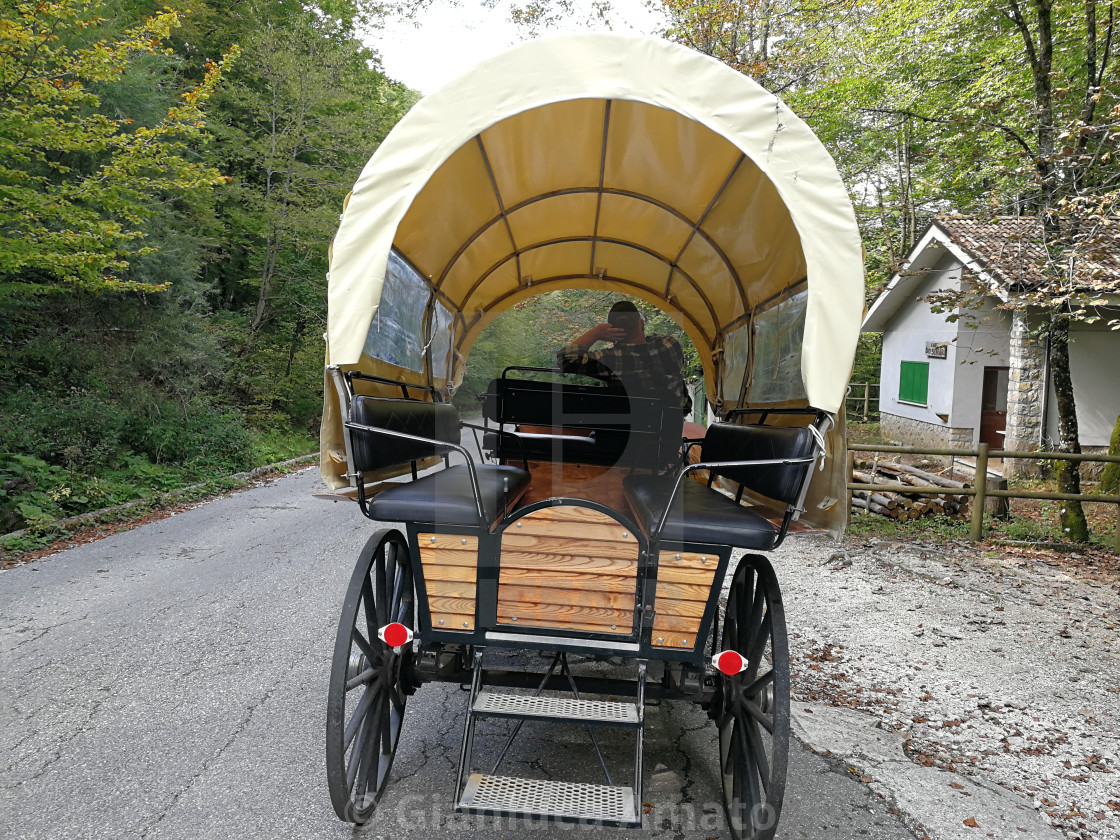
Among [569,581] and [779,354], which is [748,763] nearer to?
[569,581]

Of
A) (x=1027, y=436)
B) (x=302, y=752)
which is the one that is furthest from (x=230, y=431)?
(x=1027, y=436)

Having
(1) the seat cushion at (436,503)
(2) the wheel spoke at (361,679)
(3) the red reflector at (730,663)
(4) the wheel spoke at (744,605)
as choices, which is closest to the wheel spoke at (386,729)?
(2) the wheel spoke at (361,679)

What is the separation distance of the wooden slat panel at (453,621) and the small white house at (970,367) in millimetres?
7648

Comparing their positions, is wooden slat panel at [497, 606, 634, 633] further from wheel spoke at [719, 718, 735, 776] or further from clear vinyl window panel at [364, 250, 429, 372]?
clear vinyl window panel at [364, 250, 429, 372]

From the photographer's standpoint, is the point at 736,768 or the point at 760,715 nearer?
the point at 760,715

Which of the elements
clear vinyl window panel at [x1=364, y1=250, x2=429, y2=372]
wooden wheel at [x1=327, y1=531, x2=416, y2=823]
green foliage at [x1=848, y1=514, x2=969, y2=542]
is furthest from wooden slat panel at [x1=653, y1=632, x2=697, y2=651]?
green foliage at [x1=848, y1=514, x2=969, y2=542]

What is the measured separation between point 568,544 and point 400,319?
5.96 ft

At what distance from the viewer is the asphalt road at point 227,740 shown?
104 inches

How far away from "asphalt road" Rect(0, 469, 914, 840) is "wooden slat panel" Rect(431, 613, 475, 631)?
725 mm

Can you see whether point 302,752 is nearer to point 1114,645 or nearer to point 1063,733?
point 1063,733

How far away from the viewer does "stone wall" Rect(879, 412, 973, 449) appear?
45.8 ft

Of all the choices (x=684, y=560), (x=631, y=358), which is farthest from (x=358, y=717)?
(x=631, y=358)

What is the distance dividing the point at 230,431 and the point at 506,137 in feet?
30.2

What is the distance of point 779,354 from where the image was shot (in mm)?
3883
